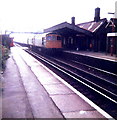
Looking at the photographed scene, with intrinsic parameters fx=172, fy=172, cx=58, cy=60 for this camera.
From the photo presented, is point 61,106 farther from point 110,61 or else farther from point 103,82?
point 110,61

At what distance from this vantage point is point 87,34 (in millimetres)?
Answer: 26094

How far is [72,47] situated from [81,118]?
27.5 metres

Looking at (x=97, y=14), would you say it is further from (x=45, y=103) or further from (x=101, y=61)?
(x=45, y=103)

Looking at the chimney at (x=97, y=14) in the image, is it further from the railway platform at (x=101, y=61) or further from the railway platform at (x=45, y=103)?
the railway platform at (x=45, y=103)

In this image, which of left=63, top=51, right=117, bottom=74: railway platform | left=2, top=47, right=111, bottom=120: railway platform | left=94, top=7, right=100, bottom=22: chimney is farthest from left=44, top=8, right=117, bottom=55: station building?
left=2, top=47, right=111, bottom=120: railway platform

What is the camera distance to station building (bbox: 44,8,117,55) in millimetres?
24650

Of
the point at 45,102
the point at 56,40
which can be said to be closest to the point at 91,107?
the point at 45,102

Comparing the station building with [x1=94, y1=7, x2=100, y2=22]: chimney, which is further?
[x1=94, y1=7, x2=100, y2=22]: chimney

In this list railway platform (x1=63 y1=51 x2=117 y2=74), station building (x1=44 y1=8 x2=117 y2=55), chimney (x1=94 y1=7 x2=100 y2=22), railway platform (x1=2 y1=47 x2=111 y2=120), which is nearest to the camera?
railway platform (x1=2 y1=47 x2=111 y2=120)

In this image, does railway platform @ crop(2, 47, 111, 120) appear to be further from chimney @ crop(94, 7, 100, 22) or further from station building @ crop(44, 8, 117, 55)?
chimney @ crop(94, 7, 100, 22)

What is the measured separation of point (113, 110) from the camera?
6680 millimetres

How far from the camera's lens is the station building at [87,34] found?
24.6m

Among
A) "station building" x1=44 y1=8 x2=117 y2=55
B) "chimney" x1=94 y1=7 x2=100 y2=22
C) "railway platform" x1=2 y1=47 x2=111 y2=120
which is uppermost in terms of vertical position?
"chimney" x1=94 y1=7 x2=100 y2=22

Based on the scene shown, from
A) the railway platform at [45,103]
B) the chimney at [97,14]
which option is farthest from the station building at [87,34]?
the railway platform at [45,103]
